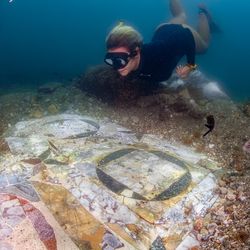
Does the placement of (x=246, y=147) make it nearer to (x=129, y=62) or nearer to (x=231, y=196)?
(x=231, y=196)

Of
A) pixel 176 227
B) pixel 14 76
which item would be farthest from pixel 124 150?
pixel 14 76

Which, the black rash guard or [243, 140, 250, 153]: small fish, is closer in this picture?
[243, 140, 250, 153]: small fish

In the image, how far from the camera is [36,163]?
482cm

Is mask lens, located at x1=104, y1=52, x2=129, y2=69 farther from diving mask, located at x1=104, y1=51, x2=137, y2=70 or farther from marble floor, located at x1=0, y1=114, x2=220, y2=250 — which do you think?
marble floor, located at x1=0, y1=114, x2=220, y2=250

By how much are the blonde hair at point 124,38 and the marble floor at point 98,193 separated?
6.07ft

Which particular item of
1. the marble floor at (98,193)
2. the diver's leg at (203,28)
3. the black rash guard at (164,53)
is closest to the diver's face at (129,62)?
the black rash guard at (164,53)

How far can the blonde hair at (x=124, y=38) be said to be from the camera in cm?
602

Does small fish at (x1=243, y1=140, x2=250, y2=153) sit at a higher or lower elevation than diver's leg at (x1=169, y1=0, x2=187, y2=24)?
Answer: lower

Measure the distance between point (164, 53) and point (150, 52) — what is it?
0.44m

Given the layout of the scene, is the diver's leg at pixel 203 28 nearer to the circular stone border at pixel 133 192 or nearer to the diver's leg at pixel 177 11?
the diver's leg at pixel 177 11

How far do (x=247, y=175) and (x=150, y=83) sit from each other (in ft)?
13.5

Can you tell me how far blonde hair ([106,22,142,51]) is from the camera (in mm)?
6020

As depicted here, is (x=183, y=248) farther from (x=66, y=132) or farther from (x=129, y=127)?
(x=129, y=127)

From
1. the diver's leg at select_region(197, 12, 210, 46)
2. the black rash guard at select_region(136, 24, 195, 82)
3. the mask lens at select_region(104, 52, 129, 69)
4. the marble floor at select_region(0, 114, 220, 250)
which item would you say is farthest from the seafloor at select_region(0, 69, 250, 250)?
the diver's leg at select_region(197, 12, 210, 46)
